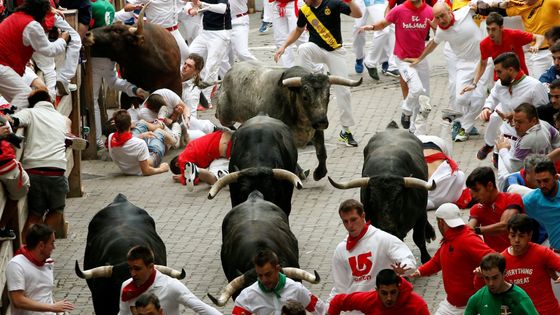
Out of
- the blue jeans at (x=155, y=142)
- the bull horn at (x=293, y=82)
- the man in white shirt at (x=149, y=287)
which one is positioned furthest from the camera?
the blue jeans at (x=155, y=142)

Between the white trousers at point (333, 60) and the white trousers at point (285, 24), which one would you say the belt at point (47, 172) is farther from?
the white trousers at point (285, 24)

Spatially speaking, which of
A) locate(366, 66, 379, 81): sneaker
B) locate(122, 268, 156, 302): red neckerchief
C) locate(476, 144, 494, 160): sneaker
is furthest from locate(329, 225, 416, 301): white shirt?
locate(366, 66, 379, 81): sneaker

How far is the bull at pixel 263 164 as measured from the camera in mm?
15711

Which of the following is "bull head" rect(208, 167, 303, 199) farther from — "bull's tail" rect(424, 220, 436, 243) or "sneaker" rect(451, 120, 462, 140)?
"sneaker" rect(451, 120, 462, 140)

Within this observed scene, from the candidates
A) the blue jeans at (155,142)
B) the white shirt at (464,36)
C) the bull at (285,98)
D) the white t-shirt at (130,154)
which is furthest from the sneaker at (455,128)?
the white t-shirt at (130,154)

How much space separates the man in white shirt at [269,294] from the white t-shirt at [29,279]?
6.19 feet

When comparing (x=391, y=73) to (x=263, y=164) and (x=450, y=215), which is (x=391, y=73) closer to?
(x=263, y=164)

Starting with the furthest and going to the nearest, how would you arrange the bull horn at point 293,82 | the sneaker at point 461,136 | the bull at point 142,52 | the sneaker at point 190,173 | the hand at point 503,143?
1. the bull at point 142,52
2. the sneaker at point 461,136
3. the sneaker at point 190,173
4. the bull horn at point 293,82
5. the hand at point 503,143

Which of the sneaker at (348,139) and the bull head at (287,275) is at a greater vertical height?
the bull head at (287,275)

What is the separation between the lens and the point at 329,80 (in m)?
18.3

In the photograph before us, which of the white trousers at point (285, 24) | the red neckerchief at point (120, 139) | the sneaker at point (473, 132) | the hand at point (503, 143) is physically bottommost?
the white trousers at point (285, 24)

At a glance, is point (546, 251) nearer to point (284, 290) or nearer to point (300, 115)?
point (284, 290)

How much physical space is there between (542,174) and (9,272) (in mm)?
4754

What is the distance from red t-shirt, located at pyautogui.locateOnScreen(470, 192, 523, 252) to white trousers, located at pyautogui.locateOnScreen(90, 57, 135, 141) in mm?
8835
